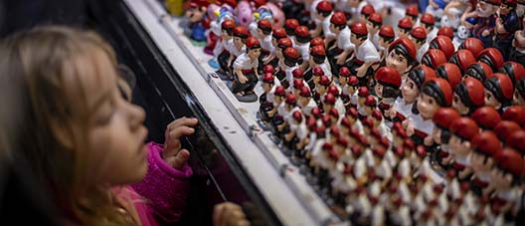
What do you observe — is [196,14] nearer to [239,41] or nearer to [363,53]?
[239,41]

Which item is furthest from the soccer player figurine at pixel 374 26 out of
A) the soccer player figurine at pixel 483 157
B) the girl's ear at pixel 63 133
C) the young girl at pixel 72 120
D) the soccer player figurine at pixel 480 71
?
the girl's ear at pixel 63 133

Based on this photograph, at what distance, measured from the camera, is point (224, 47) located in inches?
57.4

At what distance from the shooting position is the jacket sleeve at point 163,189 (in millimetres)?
1254

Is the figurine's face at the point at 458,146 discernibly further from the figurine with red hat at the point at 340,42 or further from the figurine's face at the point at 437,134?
the figurine with red hat at the point at 340,42

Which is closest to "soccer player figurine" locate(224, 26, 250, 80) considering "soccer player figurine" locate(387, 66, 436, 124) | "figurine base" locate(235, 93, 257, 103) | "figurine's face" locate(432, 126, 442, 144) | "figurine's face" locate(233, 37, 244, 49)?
"figurine's face" locate(233, 37, 244, 49)

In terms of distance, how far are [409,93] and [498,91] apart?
157 millimetres

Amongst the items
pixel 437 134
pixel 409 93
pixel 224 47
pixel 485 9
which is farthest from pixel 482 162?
pixel 224 47

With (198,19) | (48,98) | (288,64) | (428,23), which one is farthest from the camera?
(198,19)

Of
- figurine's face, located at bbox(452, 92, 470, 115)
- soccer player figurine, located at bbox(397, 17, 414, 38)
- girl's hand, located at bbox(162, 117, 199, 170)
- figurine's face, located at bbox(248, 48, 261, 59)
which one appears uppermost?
figurine's face, located at bbox(248, 48, 261, 59)

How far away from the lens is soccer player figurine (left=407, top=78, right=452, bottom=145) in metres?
1.10

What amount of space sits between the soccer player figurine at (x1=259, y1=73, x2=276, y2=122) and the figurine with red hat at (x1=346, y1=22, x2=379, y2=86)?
24cm

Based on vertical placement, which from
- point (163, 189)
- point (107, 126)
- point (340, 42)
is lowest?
point (163, 189)

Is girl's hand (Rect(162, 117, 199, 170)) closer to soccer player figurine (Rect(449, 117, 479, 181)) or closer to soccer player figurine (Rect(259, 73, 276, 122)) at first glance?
soccer player figurine (Rect(259, 73, 276, 122))

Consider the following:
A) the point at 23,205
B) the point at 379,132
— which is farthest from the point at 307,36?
the point at 23,205
